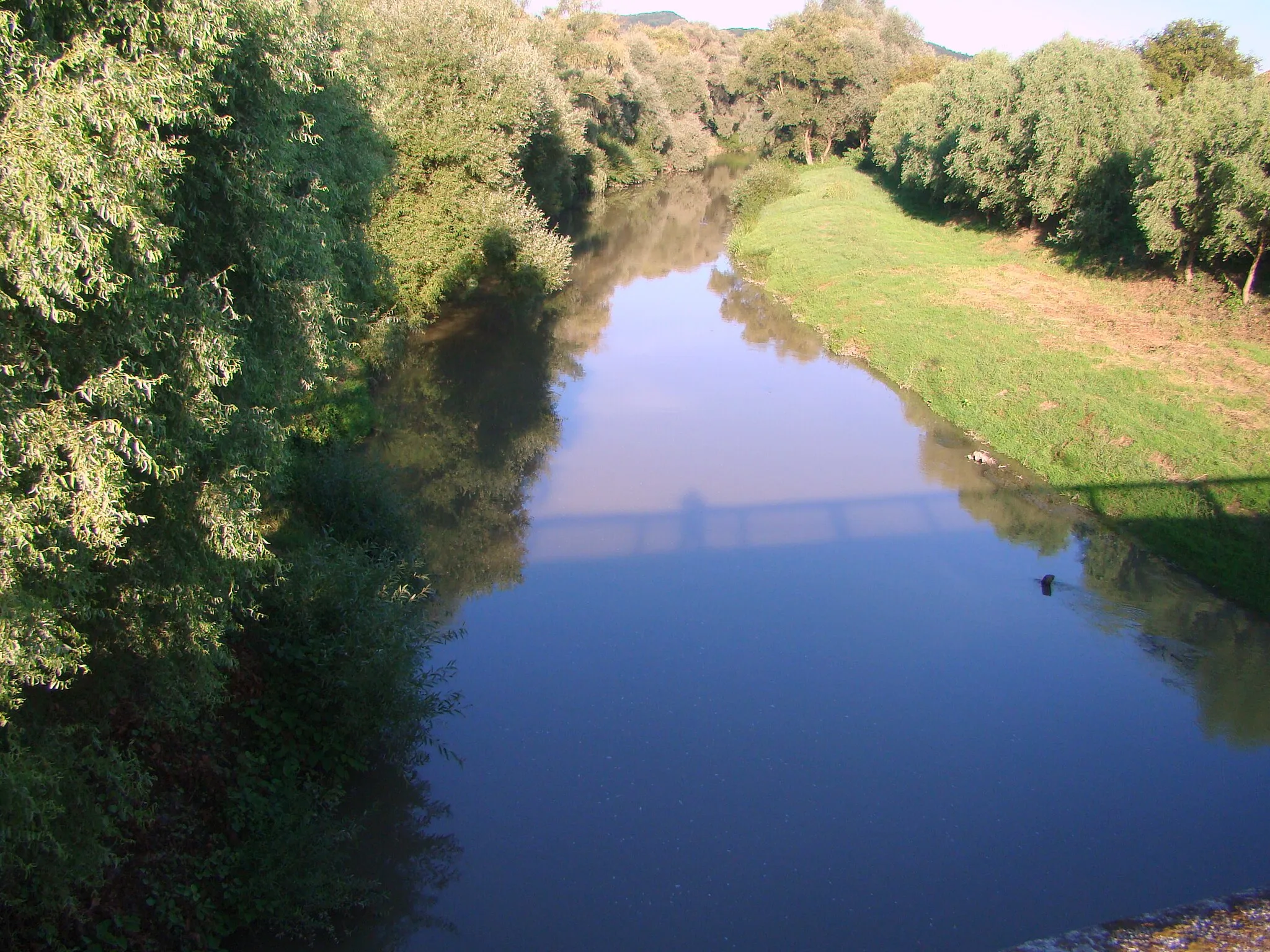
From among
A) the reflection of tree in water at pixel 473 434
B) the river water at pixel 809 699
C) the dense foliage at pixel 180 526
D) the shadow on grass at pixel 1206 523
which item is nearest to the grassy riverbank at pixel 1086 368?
the shadow on grass at pixel 1206 523

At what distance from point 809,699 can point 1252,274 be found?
17.0m

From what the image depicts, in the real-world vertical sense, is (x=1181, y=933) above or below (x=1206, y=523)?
above

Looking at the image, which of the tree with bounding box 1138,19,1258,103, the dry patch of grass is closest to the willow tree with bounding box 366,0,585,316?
the dry patch of grass

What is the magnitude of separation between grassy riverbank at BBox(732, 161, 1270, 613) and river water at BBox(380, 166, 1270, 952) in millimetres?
933

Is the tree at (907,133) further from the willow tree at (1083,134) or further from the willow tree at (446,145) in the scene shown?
the willow tree at (446,145)

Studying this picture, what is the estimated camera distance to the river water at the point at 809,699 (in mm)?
7762

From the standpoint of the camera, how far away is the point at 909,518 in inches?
568

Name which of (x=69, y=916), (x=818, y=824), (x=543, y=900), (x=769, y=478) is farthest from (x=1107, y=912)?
(x=769, y=478)

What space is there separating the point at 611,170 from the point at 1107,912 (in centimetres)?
4526

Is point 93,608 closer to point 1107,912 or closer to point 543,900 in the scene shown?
point 543,900

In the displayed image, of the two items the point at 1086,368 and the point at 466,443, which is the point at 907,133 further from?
the point at 466,443

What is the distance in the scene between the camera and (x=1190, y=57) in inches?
1496

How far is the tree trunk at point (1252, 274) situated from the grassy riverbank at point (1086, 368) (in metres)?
0.35

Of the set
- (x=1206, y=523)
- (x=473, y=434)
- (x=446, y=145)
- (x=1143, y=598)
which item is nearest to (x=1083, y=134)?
(x=1206, y=523)
